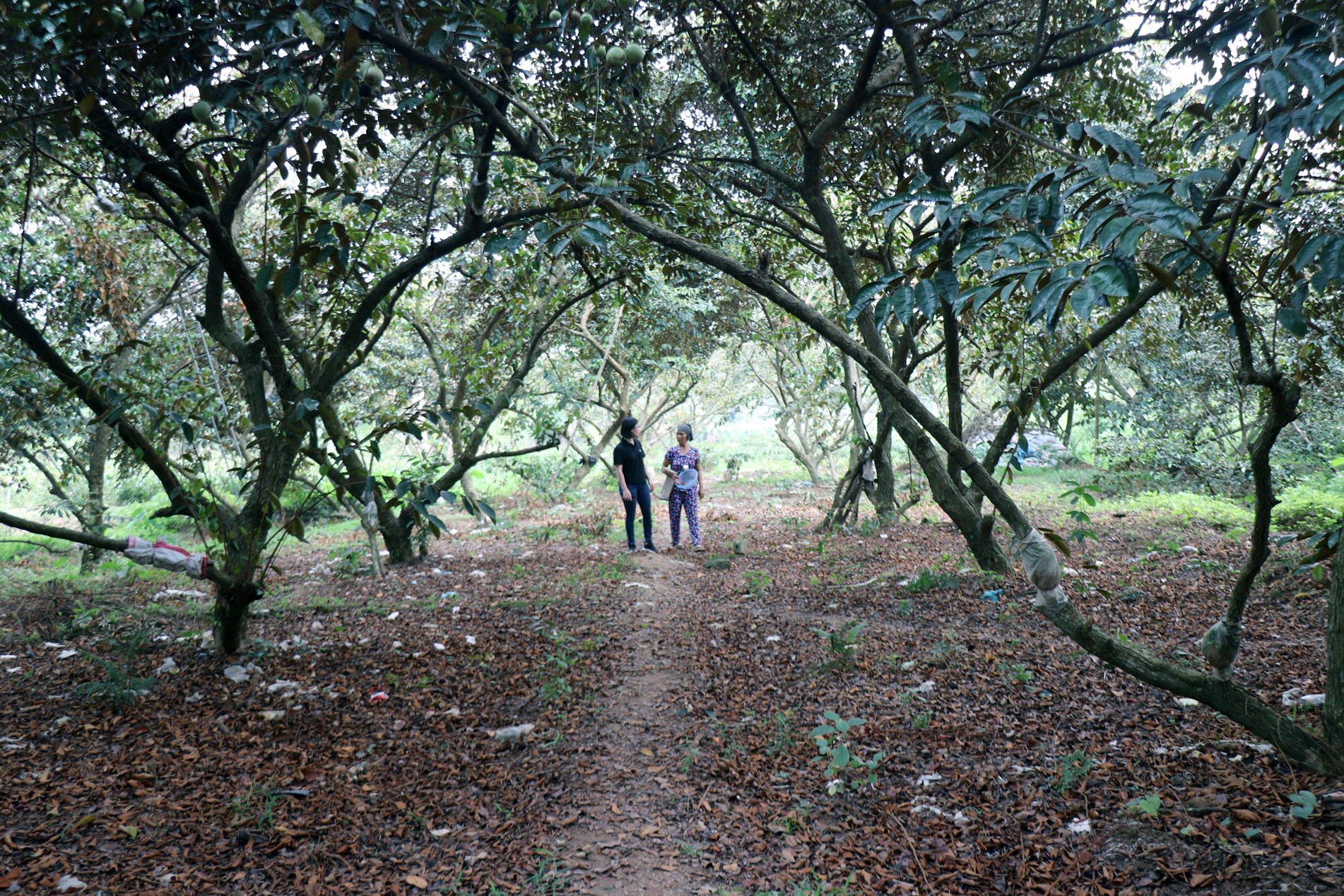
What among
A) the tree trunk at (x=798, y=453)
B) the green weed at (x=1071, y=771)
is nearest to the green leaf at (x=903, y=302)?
the green weed at (x=1071, y=771)

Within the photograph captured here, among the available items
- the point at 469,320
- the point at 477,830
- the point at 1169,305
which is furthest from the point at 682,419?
the point at 477,830

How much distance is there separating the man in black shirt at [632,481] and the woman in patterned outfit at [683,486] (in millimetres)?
309

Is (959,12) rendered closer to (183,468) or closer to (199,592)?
(183,468)

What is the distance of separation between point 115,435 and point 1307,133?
11.2 metres

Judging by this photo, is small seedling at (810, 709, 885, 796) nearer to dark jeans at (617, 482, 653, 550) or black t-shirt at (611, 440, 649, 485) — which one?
dark jeans at (617, 482, 653, 550)

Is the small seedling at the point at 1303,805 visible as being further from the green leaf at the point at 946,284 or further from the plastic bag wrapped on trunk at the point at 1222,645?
the green leaf at the point at 946,284

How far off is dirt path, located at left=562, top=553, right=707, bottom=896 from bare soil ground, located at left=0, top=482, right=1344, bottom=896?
15 mm

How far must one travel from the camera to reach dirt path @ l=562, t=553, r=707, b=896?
263 centimetres

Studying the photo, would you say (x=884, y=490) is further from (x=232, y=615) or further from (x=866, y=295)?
(x=866, y=295)

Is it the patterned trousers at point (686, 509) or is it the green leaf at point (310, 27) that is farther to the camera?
the patterned trousers at point (686, 509)

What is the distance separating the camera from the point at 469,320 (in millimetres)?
12695

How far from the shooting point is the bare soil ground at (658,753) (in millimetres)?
2508

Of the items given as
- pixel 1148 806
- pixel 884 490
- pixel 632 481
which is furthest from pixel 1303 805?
pixel 884 490

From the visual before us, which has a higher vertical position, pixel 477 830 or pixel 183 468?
pixel 183 468
